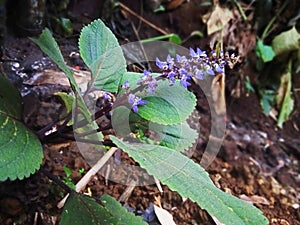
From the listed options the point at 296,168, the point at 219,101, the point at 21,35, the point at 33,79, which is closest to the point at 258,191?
the point at 296,168

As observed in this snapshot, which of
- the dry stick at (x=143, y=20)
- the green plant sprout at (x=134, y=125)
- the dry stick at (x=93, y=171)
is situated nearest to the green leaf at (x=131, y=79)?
the green plant sprout at (x=134, y=125)

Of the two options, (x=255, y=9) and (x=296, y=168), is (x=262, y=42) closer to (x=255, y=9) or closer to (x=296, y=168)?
(x=255, y=9)

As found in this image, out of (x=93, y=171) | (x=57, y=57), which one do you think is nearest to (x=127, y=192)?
(x=93, y=171)

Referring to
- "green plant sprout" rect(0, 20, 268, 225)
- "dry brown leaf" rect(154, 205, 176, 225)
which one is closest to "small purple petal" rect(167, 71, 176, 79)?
"green plant sprout" rect(0, 20, 268, 225)

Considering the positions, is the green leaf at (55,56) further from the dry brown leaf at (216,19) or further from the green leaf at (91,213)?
the dry brown leaf at (216,19)

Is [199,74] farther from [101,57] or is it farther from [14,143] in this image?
[14,143]

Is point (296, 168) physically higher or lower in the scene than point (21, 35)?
lower
